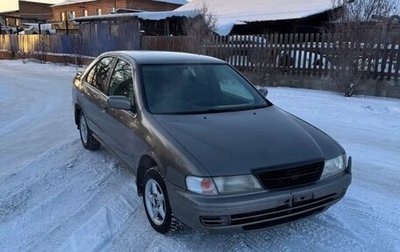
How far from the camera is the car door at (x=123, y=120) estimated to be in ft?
13.2

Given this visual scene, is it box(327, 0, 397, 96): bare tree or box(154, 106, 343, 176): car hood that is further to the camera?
box(327, 0, 397, 96): bare tree

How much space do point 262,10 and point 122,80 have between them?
18.6 m

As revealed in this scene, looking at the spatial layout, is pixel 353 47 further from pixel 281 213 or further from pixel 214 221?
pixel 214 221

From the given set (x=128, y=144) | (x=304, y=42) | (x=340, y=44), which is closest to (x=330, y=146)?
(x=128, y=144)

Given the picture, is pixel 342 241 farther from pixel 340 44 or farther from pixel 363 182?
pixel 340 44

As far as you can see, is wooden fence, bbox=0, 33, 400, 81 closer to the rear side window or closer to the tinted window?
the rear side window

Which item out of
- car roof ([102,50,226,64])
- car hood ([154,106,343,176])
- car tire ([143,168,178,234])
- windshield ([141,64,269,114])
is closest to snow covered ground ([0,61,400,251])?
car tire ([143,168,178,234])

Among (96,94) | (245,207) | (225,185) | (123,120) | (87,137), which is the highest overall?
(96,94)

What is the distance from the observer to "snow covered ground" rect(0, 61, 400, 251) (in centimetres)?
345

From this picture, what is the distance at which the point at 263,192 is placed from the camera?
3.04 meters

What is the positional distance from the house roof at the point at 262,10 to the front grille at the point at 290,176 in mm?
15319

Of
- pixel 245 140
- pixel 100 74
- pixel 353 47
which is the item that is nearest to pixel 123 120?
pixel 100 74

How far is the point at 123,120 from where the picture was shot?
168 inches

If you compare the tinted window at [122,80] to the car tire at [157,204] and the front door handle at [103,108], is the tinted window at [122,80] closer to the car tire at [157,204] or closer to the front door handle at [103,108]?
the front door handle at [103,108]
